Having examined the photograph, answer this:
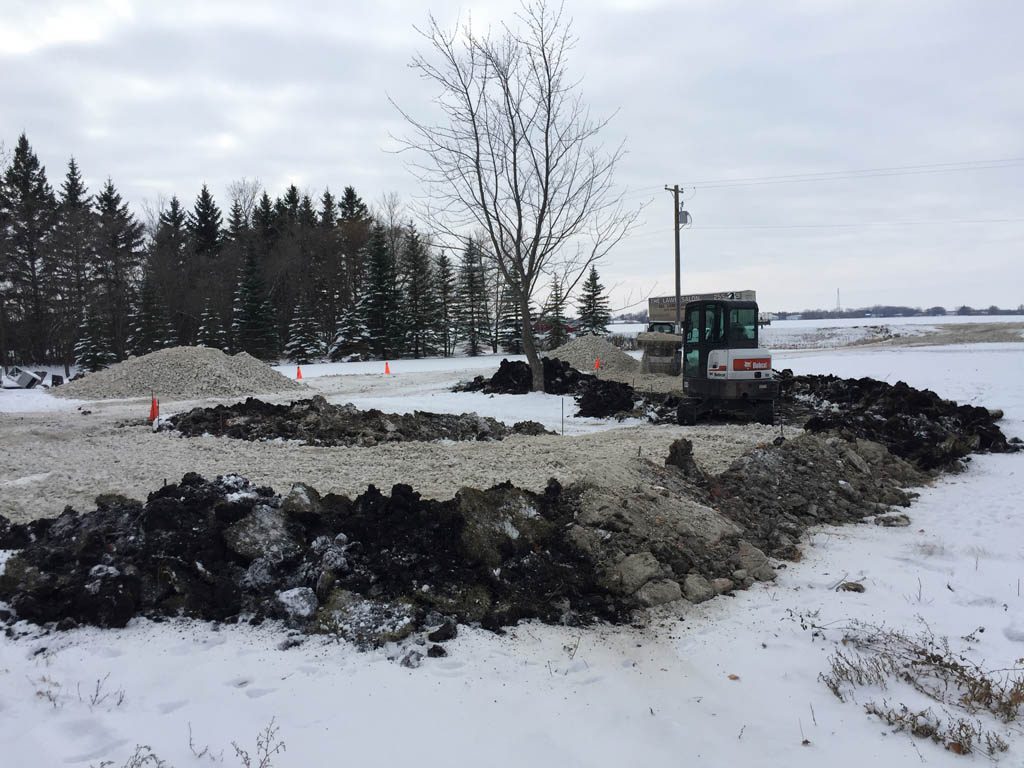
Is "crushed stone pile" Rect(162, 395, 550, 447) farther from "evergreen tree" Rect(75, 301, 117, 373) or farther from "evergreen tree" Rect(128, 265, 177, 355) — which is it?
"evergreen tree" Rect(128, 265, 177, 355)

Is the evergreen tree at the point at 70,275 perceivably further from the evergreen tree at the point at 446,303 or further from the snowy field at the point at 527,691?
the snowy field at the point at 527,691

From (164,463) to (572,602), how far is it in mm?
7787

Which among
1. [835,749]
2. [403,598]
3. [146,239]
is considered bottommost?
[835,749]

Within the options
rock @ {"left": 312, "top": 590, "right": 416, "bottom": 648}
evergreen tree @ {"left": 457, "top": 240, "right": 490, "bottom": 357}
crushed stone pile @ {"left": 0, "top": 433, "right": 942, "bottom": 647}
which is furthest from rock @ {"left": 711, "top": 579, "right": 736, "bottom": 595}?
evergreen tree @ {"left": 457, "top": 240, "right": 490, "bottom": 357}

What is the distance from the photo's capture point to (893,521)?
744 centimetres

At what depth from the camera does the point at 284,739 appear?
11.5 feet

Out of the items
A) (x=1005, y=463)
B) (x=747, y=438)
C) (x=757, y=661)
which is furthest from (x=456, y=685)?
(x=1005, y=463)

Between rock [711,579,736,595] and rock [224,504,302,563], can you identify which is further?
rock [711,579,736,595]

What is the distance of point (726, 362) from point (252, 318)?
36428 millimetres

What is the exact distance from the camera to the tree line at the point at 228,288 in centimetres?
3859

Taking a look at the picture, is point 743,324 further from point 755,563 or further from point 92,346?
point 92,346

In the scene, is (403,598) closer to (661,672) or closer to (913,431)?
(661,672)

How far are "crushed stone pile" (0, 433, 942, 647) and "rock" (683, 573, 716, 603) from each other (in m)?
0.01

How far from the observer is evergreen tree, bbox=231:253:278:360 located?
42.2 metres
